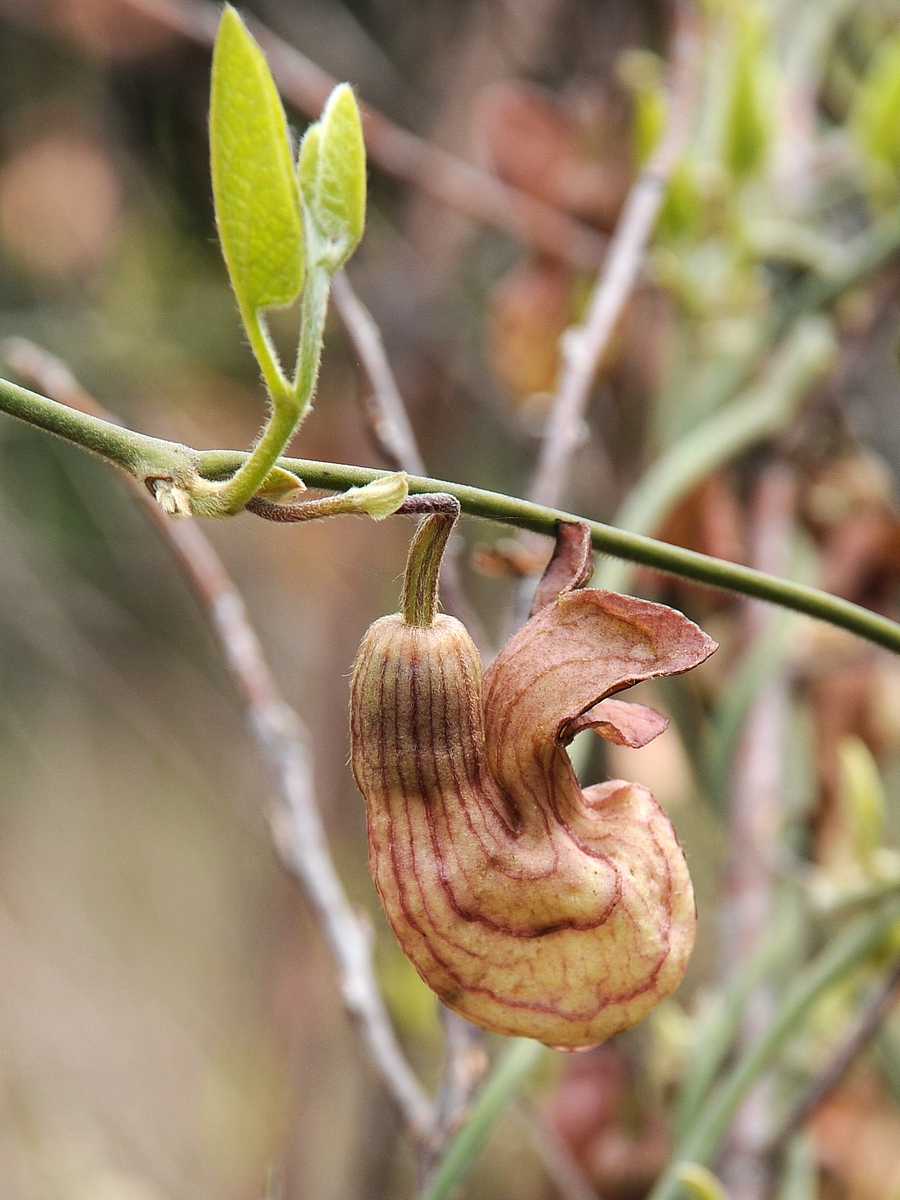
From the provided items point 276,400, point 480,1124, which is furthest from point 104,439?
point 480,1124

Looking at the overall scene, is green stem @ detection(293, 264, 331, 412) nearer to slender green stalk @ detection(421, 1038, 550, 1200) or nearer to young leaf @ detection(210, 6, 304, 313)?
young leaf @ detection(210, 6, 304, 313)

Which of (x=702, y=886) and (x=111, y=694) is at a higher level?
(x=111, y=694)

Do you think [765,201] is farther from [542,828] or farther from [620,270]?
[542,828]

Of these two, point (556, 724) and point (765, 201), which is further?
point (765, 201)

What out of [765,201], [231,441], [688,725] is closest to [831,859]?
[688,725]

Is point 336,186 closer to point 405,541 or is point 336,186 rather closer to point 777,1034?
point 777,1034

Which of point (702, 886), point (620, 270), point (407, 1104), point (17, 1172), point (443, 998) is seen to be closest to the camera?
point (443, 998)
